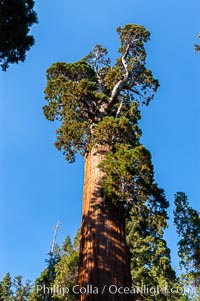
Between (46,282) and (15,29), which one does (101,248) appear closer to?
(15,29)

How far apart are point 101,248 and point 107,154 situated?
2.30 m

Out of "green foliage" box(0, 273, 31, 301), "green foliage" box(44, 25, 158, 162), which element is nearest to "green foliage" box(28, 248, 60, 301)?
"green foliage" box(0, 273, 31, 301)

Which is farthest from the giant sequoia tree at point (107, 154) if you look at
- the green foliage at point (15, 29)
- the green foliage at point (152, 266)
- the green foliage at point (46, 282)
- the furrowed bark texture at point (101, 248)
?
the green foliage at point (46, 282)

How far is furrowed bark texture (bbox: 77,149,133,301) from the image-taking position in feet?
14.0

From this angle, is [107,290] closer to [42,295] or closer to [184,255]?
[184,255]

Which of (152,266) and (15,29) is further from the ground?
(15,29)

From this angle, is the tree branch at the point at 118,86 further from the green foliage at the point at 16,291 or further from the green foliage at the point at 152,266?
the green foliage at the point at 16,291

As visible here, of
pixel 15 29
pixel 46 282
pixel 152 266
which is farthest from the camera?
pixel 46 282

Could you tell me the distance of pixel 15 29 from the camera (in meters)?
7.89

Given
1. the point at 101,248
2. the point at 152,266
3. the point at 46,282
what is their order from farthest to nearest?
the point at 46,282, the point at 152,266, the point at 101,248

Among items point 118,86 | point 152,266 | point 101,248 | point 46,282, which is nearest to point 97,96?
point 118,86

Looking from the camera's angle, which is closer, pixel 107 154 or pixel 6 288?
pixel 107 154

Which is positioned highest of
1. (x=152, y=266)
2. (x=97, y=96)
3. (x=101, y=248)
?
(x=97, y=96)

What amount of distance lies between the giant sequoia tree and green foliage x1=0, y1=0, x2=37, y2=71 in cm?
139
